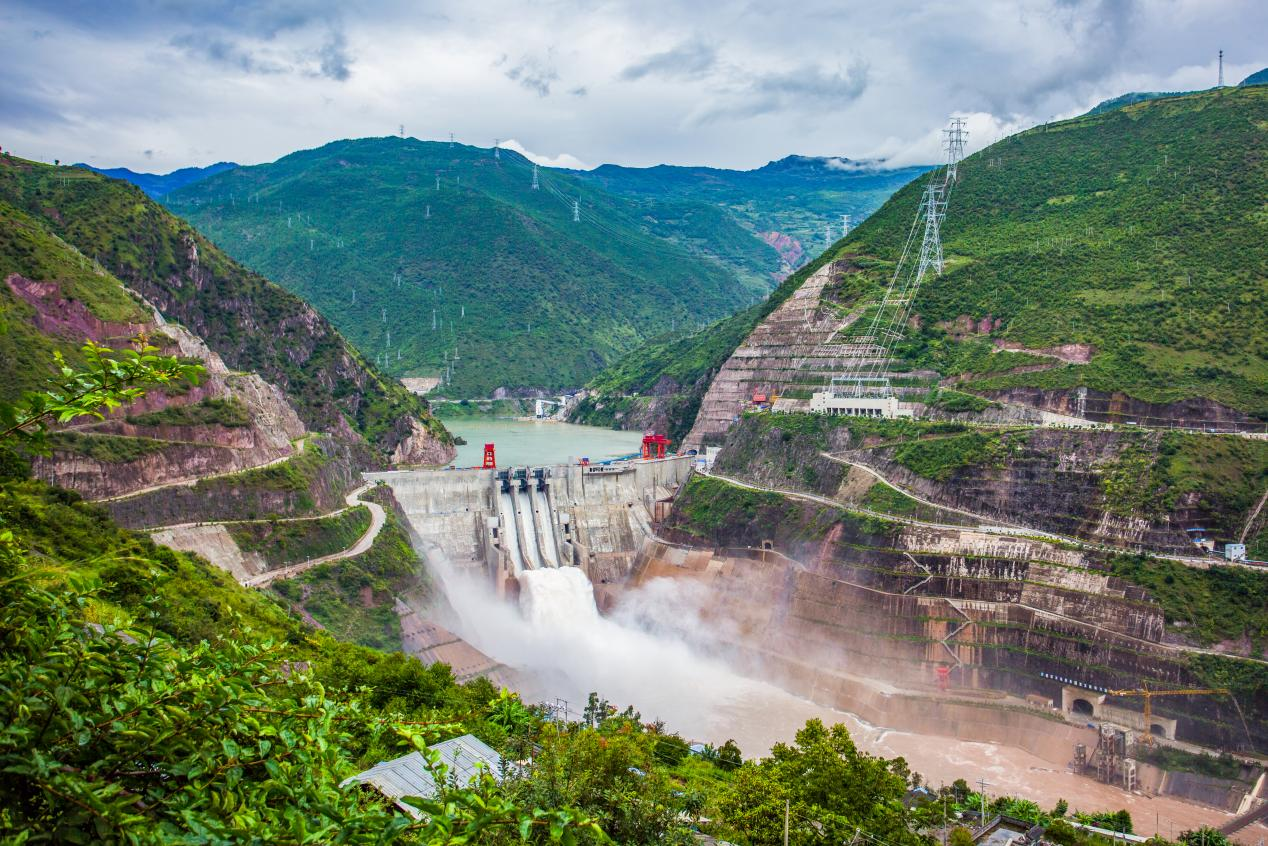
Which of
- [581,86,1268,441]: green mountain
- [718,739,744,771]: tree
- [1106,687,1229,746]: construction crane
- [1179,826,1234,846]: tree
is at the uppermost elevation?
[581,86,1268,441]: green mountain

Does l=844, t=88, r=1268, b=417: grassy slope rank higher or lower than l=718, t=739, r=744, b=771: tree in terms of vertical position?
higher

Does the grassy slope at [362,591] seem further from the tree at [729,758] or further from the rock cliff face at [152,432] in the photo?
the tree at [729,758]

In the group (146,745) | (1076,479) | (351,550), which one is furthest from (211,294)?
(146,745)

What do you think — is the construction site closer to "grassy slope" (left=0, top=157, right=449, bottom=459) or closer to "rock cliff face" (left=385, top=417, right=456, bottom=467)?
"rock cliff face" (left=385, top=417, right=456, bottom=467)

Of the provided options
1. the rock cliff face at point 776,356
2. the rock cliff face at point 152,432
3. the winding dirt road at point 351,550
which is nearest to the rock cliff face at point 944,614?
the winding dirt road at point 351,550

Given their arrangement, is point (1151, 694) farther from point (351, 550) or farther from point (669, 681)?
point (351, 550)

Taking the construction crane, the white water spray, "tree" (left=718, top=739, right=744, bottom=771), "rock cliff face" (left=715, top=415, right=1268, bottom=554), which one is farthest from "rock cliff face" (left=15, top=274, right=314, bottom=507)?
the construction crane
